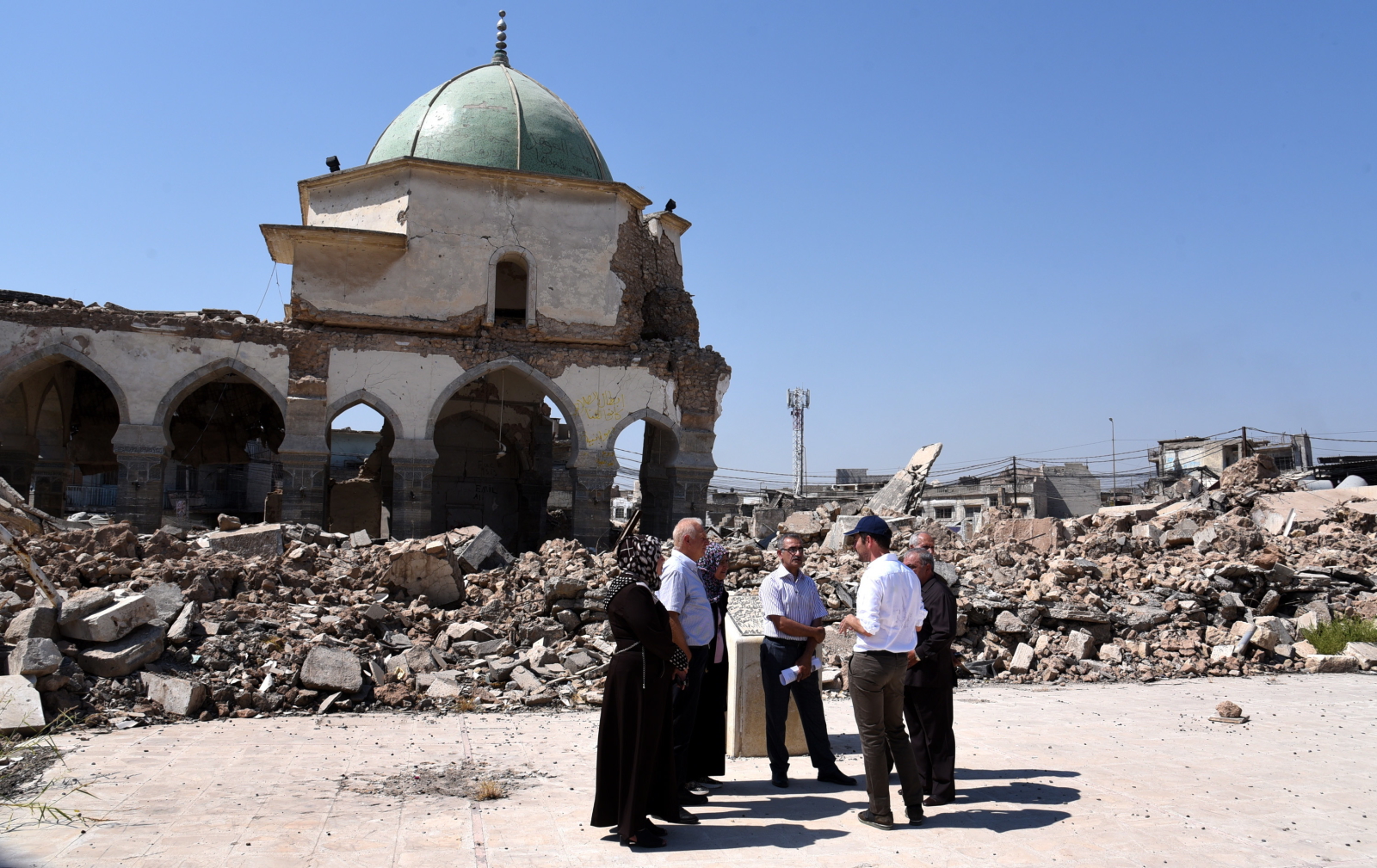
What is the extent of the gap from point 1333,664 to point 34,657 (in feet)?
38.6

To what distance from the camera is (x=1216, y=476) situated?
2667cm

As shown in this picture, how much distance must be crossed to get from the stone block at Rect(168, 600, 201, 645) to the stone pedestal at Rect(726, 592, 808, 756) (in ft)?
15.8

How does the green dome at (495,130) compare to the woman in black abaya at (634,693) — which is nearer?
the woman in black abaya at (634,693)

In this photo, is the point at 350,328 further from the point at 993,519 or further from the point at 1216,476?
the point at 1216,476

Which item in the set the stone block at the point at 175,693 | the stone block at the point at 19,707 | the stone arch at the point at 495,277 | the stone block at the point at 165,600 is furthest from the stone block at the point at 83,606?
the stone arch at the point at 495,277

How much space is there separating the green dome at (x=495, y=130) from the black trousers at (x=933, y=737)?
1688cm

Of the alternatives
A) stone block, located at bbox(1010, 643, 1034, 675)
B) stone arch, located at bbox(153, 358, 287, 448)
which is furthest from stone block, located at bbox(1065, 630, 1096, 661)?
stone arch, located at bbox(153, 358, 287, 448)

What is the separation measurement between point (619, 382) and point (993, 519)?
26.4 ft

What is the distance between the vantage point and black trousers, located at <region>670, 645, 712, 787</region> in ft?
16.6

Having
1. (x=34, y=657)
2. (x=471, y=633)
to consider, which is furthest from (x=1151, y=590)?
(x=34, y=657)

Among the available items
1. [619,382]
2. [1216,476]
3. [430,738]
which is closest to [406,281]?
[619,382]

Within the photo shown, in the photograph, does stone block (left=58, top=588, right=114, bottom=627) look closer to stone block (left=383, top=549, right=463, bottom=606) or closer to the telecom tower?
stone block (left=383, top=549, right=463, bottom=606)

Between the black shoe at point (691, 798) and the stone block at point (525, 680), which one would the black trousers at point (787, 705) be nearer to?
the black shoe at point (691, 798)

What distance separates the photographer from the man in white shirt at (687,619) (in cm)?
486
